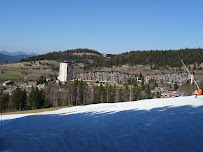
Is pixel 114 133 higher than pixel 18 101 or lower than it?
higher

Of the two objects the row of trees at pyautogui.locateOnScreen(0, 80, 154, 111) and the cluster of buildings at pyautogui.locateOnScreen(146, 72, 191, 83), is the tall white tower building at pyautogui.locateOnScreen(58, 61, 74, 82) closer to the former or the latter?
the cluster of buildings at pyautogui.locateOnScreen(146, 72, 191, 83)

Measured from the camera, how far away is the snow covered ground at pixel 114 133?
8.65 metres

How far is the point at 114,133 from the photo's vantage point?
34.1 ft

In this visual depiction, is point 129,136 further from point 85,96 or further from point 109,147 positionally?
point 85,96

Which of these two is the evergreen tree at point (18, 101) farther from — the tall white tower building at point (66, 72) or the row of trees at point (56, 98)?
the tall white tower building at point (66, 72)

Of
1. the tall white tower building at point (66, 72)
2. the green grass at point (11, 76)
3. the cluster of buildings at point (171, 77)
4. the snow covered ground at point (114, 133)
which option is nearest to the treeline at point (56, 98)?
the snow covered ground at point (114, 133)

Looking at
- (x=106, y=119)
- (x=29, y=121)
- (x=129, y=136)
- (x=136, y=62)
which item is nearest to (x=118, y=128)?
(x=129, y=136)

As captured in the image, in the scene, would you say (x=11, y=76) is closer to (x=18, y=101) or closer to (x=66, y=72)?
(x=66, y=72)

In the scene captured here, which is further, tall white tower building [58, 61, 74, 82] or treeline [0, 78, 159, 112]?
tall white tower building [58, 61, 74, 82]

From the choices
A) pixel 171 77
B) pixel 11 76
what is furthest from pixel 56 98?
pixel 11 76

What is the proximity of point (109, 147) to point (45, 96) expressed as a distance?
45.4 meters

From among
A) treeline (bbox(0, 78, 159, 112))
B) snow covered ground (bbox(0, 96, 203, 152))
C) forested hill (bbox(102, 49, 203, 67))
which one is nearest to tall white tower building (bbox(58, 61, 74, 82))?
forested hill (bbox(102, 49, 203, 67))

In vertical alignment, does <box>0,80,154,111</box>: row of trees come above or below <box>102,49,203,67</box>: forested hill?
below

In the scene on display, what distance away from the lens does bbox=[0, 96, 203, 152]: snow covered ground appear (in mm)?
8648
